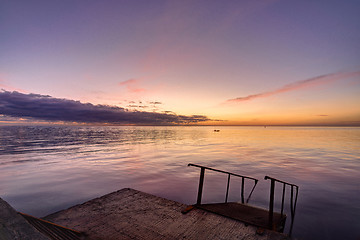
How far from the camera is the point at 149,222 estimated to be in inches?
257

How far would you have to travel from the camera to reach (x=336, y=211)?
39.3 ft

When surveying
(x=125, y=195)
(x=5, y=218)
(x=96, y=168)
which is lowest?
(x=96, y=168)

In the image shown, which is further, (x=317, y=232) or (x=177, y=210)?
(x=317, y=232)

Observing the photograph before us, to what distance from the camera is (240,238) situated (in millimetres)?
5555

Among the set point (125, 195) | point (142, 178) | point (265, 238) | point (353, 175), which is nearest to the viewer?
point (265, 238)

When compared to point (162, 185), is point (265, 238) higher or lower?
higher

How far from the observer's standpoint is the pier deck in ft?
18.8

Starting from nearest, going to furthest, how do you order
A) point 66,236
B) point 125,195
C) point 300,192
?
point 66,236 < point 125,195 < point 300,192

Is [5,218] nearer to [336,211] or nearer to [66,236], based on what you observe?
[66,236]

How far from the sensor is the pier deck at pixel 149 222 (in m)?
5.72

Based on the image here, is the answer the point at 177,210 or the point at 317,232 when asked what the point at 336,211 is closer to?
the point at 317,232

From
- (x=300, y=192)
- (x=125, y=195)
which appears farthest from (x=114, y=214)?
(x=300, y=192)

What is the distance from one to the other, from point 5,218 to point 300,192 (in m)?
18.2

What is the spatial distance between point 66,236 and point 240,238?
482 cm
